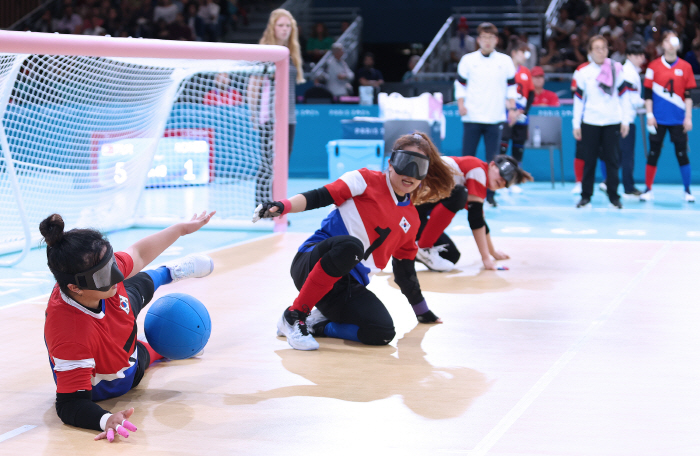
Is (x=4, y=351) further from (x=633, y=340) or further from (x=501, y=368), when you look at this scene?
(x=633, y=340)

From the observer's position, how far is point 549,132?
11.8 metres

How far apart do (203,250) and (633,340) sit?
3.83 metres

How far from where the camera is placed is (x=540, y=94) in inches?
489

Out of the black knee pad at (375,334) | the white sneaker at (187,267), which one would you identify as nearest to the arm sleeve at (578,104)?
the black knee pad at (375,334)

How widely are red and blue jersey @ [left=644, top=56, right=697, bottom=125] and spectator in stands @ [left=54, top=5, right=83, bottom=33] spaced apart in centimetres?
1231

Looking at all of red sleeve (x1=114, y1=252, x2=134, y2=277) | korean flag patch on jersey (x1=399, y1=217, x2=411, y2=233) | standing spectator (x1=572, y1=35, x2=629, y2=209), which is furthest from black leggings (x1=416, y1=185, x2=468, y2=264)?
standing spectator (x1=572, y1=35, x2=629, y2=209)

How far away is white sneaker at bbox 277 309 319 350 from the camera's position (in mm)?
3893

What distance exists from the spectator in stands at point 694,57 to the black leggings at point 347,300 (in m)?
11.2

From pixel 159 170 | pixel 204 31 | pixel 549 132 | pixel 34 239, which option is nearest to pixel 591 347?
pixel 34 239

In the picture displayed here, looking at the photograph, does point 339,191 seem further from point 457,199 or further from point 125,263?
point 457,199

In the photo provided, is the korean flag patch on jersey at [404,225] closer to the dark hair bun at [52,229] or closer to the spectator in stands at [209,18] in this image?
the dark hair bun at [52,229]

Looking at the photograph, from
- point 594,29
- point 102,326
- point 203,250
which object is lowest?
point 203,250

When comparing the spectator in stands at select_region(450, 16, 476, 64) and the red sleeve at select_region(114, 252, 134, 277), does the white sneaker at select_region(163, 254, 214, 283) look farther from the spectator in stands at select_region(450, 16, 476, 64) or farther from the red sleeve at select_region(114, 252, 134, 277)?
the spectator in stands at select_region(450, 16, 476, 64)

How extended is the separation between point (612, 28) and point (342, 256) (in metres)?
12.6
